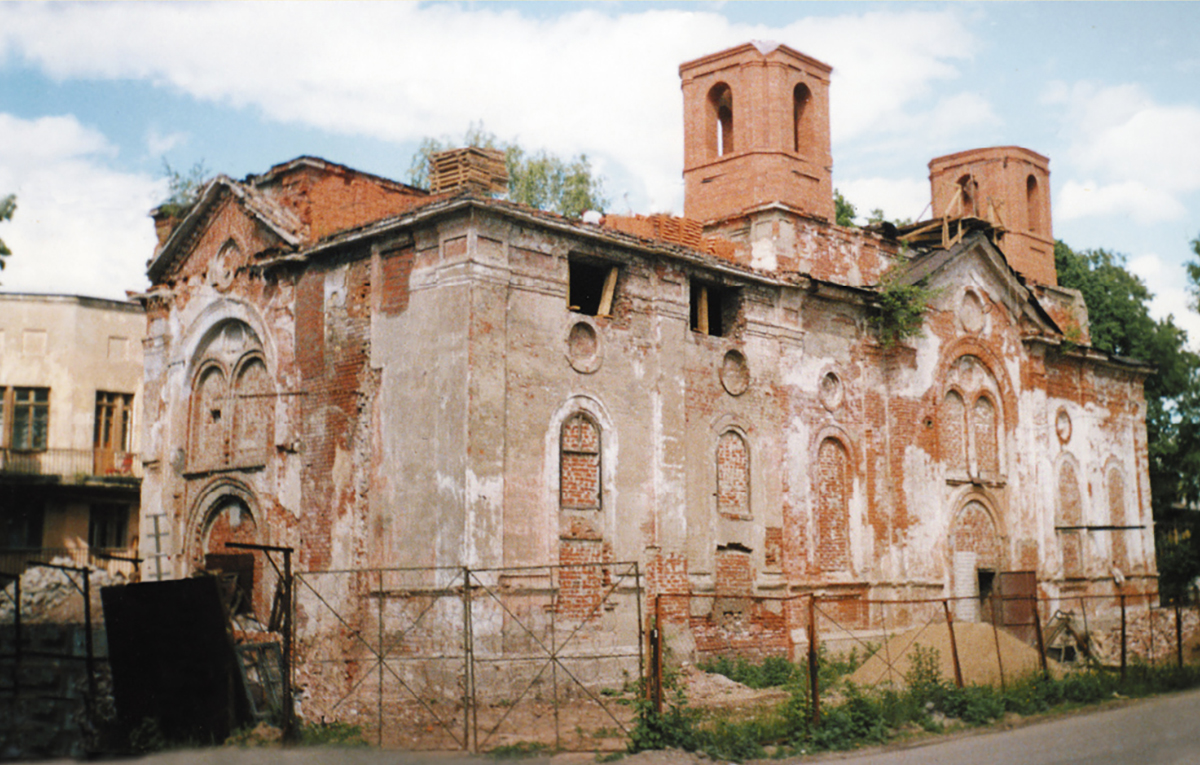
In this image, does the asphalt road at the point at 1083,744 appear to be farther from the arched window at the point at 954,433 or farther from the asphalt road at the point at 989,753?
the arched window at the point at 954,433

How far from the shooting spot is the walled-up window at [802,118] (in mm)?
22641

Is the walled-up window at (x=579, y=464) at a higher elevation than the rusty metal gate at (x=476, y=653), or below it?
higher

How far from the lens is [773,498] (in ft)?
62.8

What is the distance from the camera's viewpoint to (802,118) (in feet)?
74.8

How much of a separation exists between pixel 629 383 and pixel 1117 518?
1711 cm

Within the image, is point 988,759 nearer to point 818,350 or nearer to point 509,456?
point 509,456

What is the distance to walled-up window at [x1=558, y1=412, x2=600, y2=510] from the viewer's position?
1619cm

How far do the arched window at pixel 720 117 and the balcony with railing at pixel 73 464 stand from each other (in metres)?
16.1

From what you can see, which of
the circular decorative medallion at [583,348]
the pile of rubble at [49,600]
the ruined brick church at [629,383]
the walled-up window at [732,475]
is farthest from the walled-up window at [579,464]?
the pile of rubble at [49,600]

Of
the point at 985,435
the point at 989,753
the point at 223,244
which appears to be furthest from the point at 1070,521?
the point at 223,244

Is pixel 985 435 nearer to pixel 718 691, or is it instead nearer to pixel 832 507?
pixel 832 507

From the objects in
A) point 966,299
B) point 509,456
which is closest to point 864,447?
point 966,299

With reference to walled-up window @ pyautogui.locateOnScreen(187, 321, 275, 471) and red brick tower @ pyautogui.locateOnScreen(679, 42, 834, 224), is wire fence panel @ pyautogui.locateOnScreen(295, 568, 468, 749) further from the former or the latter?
red brick tower @ pyautogui.locateOnScreen(679, 42, 834, 224)

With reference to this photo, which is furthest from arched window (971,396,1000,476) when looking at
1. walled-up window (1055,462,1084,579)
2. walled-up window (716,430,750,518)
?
walled-up window (716,430,750,518)
